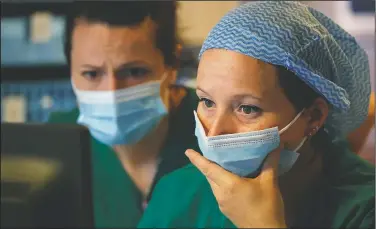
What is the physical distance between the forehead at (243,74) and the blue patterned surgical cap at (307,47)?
1 centimetres

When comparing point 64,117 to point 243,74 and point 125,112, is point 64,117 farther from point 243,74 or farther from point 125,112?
point 243,74

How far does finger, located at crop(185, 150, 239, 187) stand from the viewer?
889mm

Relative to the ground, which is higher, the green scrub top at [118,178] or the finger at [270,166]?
the finger at [270,166]

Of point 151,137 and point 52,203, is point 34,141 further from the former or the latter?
point 151,137

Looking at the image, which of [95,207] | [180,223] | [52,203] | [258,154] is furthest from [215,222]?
[52,203]

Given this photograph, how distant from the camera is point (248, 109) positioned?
2.93 feet

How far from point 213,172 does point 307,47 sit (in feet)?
0.99

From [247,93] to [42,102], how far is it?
58cm

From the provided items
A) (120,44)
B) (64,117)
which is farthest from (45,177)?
(120,44)

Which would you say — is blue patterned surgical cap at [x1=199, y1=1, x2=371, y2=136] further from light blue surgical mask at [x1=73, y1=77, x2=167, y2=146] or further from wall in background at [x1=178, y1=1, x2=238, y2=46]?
light blue surgical mask at [x1=73, y1=77, x2=167, y2=146]

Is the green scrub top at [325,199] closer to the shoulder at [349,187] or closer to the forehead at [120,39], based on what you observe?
the shoulder at [349,187]

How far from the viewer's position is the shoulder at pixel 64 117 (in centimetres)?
114

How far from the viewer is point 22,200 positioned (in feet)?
3.98

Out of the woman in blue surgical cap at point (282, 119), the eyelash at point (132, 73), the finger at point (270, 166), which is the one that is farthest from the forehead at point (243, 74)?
the eyelash at point (132, 73)
